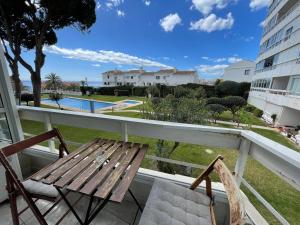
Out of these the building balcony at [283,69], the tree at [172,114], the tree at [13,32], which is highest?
the tree at [13,32]

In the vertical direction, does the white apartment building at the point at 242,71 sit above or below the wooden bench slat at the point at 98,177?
above

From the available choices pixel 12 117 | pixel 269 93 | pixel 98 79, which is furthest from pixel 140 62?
pixel 12 117

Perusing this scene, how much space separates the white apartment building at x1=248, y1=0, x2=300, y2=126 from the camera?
10508mm

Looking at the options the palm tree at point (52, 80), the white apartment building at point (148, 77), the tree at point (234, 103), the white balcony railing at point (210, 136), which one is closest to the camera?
the white balcony railing at point (210, 136)

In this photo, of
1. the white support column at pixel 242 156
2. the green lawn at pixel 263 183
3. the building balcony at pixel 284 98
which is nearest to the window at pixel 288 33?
the building balcony at pixel 284 98

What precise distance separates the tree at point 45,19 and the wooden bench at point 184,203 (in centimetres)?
895

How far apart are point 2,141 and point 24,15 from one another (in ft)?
29.0

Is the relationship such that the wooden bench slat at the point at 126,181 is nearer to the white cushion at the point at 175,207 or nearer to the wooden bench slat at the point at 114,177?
the wooden bench slat at the point at 114,177

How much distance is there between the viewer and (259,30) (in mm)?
19375

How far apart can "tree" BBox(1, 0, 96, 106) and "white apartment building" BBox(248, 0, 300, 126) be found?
12777 millimetres

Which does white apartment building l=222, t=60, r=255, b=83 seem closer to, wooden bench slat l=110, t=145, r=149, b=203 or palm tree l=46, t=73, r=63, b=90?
palm tree l=46, t=73, r=63, b=90

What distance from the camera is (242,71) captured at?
3048cm

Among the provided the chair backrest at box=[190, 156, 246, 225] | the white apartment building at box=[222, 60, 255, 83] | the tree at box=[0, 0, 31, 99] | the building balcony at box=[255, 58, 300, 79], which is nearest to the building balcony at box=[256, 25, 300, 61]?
the building balcony at box=[255, 58, 300, 79]

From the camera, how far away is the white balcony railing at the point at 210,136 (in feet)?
3.03
